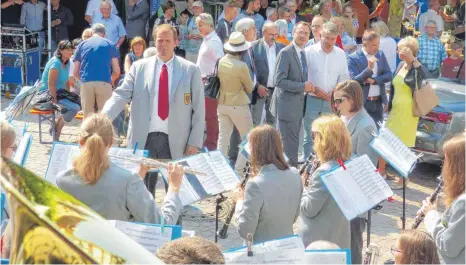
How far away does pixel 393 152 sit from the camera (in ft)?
19.7

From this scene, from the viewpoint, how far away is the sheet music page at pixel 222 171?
5156 mm

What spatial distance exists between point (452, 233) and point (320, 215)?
3.20 ft

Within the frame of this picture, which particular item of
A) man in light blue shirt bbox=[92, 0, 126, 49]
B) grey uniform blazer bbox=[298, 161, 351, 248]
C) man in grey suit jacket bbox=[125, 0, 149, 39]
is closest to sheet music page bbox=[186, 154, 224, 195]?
grey uniform blazer bbox=[298, 161, 351, 248]

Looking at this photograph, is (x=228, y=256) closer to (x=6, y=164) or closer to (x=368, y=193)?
(x=368, y=193)

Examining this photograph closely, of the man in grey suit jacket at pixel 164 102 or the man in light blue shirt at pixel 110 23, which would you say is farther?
the man in light blue shirt at pixel 110 23

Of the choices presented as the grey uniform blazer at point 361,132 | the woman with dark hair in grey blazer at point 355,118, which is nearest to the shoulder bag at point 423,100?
the woman with dark hair in grey blazer at point 355,118

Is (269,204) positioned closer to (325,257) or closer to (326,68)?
(325,257)

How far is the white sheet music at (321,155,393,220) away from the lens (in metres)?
4.73

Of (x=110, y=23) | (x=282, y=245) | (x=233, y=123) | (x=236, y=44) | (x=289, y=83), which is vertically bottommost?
(x=233, y=123)

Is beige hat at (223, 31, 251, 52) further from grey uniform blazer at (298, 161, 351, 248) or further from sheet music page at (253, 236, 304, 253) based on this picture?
sheet music page at (253, 236, 304, 253)

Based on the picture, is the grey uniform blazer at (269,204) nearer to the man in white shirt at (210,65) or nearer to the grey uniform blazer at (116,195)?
the grey uniform blazer at (116,195)

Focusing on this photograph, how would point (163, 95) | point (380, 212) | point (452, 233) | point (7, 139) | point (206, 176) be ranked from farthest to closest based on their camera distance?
1. point (380, 212)
2. point (163, 95)
3. point (206, 176)
4. point (7, 139)
5. point (452, 233)

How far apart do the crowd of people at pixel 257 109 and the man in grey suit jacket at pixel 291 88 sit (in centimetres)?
1

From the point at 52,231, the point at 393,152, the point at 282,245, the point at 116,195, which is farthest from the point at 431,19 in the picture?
the point at 52,231
